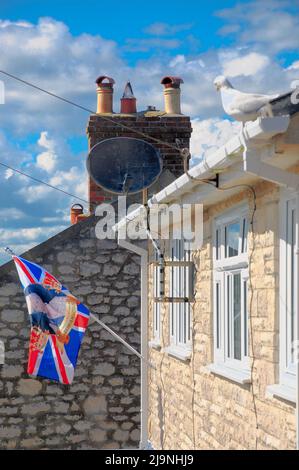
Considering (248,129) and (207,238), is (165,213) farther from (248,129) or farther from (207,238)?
(248,129)

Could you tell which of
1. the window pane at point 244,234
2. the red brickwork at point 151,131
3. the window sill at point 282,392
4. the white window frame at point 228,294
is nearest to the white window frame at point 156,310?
the white window frame at point 228,294

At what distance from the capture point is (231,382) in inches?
284

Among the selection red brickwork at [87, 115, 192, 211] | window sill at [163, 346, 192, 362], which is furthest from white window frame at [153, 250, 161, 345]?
red brickwork at [87, 115, 192, 211]

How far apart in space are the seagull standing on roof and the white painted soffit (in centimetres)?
8

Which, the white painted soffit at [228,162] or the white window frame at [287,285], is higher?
the white painted soffit at [228,162]

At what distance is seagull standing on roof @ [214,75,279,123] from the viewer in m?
5.36

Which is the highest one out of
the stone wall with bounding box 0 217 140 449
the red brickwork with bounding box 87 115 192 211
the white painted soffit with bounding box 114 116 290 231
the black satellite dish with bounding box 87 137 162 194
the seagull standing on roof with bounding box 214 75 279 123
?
the red brickwork with bounding box 87 115 192 211

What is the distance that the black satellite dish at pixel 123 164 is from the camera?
11641 millimetres

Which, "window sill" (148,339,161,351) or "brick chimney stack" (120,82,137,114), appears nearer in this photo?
"window sill" (148,339,161,351)

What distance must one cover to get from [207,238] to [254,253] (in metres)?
1.70

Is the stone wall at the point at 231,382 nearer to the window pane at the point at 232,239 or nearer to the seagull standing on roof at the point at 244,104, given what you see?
the window pane at the point at 232,239

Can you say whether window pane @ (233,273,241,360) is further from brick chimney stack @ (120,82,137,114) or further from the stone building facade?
brick chimney stack @ (120,82,137,114)

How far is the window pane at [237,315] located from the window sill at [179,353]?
5.20 feet

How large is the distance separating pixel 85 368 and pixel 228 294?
599cm
